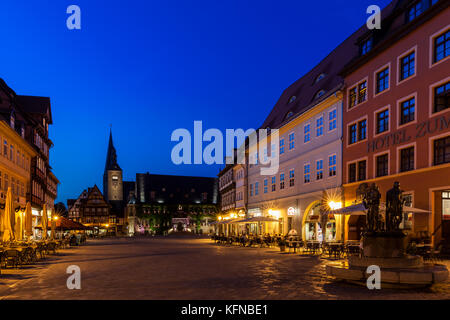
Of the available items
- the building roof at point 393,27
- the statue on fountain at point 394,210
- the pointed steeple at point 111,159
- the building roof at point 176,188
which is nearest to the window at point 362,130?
the building roof at point 393,27

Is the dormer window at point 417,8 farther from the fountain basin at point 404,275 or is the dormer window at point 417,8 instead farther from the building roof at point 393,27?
the fountain basin at point 404,275

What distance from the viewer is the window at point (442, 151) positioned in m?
21.4

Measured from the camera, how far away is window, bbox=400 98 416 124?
24.3 m

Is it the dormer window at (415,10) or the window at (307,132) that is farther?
the window at (307,132)

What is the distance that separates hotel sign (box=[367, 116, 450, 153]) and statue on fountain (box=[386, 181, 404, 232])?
914 cm

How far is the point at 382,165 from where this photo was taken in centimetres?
2698

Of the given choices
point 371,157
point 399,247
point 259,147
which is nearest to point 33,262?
point 399,247

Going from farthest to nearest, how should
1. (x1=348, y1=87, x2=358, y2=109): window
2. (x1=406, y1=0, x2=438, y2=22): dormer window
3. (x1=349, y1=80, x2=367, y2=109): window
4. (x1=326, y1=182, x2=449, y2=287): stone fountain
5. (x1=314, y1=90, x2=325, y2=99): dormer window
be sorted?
(x1=314, y1=90, x2=325, y2=99): dormer window < (x1=348, y1=87, x2=358, y2=109): window < (x1=349, y1=80, x2=367, y2=109): window < (x1=406, y1=0, x2=438, y2=22): dormer window < (x1=326, y1=182, x2=449, y2=287): stone fountain

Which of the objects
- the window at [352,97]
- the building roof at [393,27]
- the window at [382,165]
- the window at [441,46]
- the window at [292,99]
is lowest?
the window at [382,165]

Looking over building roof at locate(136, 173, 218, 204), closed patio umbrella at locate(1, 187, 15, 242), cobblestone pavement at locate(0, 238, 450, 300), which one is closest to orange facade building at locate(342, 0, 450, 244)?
cobblestone pavement at locate(0, 238, 450, 300)

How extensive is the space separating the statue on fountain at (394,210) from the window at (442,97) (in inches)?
389

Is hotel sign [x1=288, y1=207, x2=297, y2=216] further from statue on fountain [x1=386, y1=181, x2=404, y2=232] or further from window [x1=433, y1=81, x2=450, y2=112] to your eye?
statue on fountain [x1=386, y1=181, x2=404, y2=232]
